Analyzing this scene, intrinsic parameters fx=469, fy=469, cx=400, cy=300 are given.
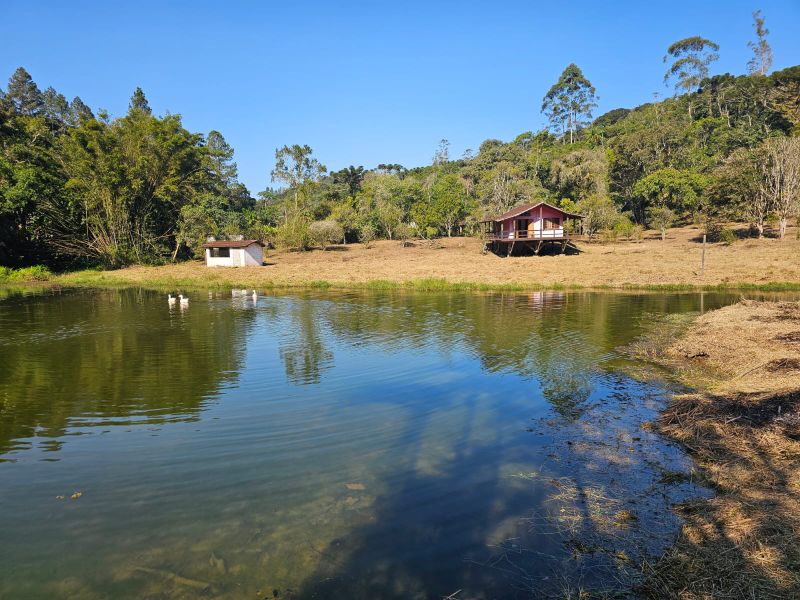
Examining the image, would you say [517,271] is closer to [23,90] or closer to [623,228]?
[623,228]

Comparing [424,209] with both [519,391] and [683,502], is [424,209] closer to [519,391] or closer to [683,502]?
[519,391]

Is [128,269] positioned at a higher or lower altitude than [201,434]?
higher

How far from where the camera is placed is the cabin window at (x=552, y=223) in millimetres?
52406

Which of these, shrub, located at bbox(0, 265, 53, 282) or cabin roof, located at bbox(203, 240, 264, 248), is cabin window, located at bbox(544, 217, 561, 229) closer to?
cabin roof, located at bbox(203, 240, 264, 248)

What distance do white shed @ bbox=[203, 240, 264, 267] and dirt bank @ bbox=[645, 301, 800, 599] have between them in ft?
151

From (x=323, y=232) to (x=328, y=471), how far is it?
5570 centimetres

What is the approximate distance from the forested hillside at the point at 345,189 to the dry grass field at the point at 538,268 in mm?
4701

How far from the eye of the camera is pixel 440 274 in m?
42.8

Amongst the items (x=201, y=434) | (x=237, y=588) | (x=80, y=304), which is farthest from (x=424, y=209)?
(x=237, y=588)

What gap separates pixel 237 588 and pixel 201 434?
17.0 ft

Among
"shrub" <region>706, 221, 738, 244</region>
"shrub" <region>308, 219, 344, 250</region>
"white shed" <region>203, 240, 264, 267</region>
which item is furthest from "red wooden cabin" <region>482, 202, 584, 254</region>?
"white shed" <region>203, 240, 264, 267</region>

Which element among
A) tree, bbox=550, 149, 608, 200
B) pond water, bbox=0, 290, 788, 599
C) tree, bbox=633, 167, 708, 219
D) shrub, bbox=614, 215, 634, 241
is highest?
tree, bbox=550, 149, 608, 200

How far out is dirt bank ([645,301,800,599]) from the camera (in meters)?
5.02

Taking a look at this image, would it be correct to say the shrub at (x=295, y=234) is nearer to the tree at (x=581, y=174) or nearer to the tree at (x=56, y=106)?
the tree at (x=581, y=174)
